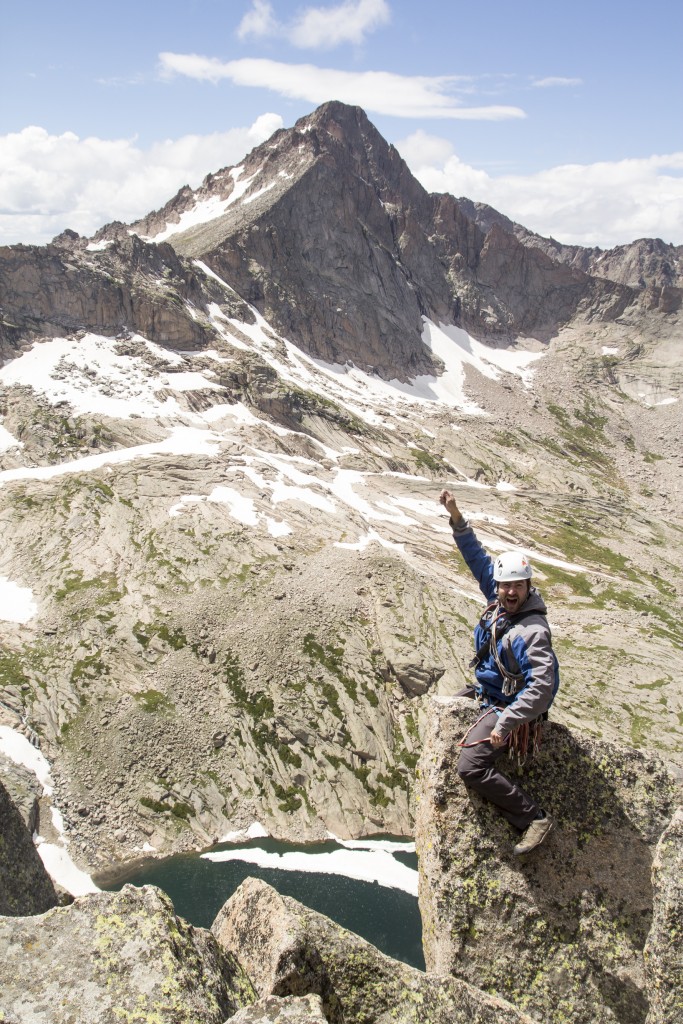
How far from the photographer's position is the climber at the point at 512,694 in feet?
33.3

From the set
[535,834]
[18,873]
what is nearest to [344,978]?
[535,834]

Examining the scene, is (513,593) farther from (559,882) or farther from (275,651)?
(275,651)

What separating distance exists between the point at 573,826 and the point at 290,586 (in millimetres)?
61370

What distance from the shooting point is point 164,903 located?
889 centimetres

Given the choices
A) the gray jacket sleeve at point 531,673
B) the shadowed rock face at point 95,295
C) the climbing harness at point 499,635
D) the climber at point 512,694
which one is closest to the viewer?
the gray jacket sleeve at point 531,673

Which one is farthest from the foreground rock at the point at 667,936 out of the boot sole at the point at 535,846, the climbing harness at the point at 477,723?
the climbing harness at the point at 477,723

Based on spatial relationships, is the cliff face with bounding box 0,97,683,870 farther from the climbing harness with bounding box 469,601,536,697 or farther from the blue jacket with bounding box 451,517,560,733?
the climbing harness with bounding box 469,601,536,697

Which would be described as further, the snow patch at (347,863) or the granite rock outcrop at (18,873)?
the snow patch at (347,863)

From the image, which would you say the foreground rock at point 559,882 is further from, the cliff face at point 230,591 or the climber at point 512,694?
the cliff face at point 230,591

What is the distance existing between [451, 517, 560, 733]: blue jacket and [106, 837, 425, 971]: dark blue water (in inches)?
1652

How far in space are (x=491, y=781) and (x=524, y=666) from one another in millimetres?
1960

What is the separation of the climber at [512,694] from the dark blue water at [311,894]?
41.5 m

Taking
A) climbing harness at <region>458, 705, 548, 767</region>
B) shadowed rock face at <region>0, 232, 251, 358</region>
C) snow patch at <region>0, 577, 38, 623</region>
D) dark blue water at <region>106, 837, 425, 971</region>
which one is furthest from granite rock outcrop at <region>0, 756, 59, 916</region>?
shadowed rock face at <region>0, 232, 251, 358</region>

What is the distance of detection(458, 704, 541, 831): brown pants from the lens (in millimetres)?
10383
